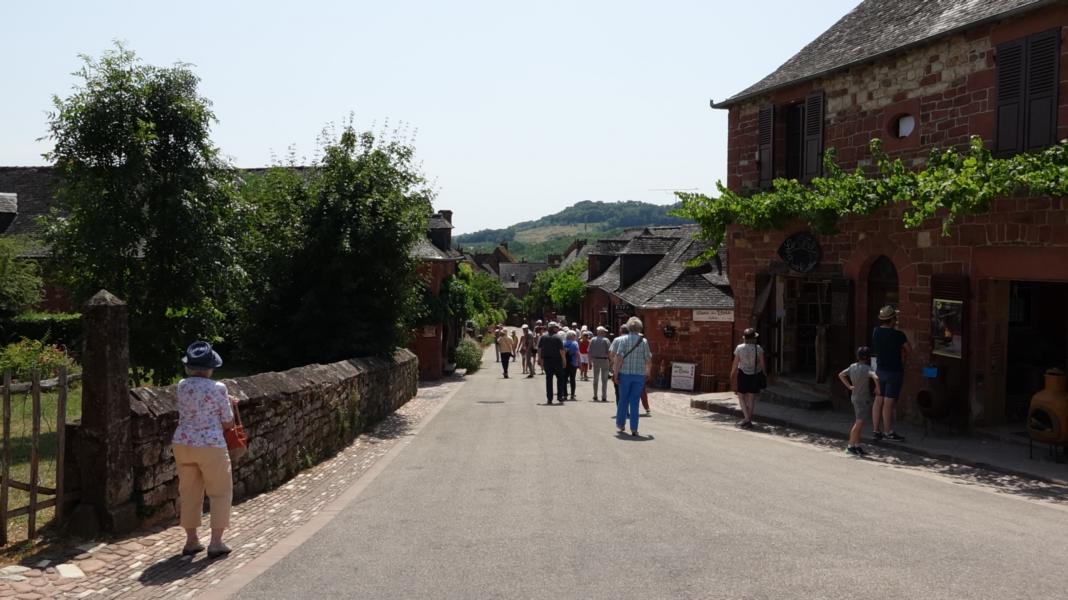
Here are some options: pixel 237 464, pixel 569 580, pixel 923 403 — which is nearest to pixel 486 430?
pixel 237 464

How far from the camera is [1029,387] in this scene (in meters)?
12.8

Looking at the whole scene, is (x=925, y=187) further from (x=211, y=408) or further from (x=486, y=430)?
(x=211, y=408)

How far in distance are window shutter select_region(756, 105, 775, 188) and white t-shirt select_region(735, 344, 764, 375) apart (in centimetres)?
523

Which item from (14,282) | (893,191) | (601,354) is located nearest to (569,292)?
(601,354)

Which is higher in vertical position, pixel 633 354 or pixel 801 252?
pixel 801 252

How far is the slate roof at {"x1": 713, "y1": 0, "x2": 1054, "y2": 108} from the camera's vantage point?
12.6 meters

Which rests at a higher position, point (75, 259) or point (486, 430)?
point (75, 259)

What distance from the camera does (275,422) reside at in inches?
348

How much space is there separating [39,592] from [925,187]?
11.2 m

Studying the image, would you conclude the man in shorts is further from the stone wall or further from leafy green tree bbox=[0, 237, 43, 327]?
leafy green tree bbox=[0, 237, 43, 327]

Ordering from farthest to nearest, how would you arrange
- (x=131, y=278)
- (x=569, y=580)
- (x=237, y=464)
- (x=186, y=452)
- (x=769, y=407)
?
1. (x=769, y=407)
2. (x=131, y=278)
3. (x=237, y=464)
4. (x=186, y=452)
5. (x=569, y=580)

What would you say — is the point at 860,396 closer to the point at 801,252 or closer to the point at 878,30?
the point at 801,252

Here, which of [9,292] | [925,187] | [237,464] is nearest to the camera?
[237,464]

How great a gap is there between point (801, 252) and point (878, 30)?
14.1 ft
